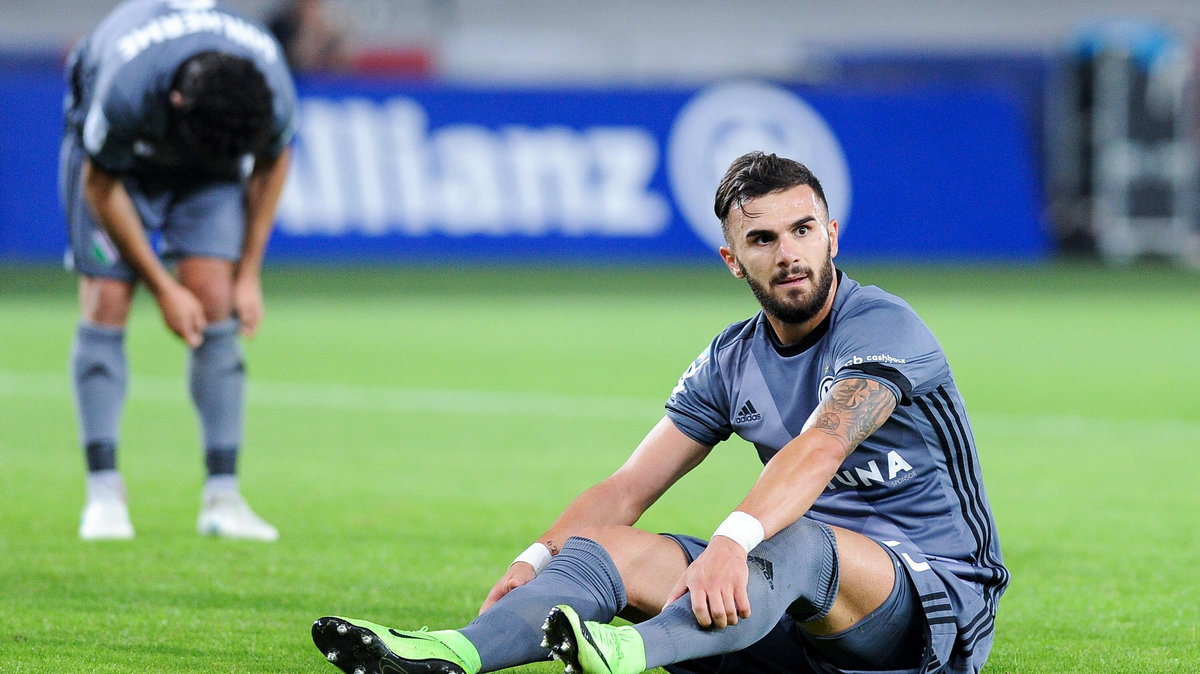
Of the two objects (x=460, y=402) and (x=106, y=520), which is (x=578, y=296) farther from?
(x=106, y=520)

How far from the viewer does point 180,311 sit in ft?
19.0

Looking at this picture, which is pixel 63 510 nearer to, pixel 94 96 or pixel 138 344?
pixel 94 96

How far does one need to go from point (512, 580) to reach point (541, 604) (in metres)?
0.26

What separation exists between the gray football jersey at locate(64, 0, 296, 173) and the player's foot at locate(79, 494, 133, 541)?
1159 mm

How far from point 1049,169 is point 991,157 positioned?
8.08 feet

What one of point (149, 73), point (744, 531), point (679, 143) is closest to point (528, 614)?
point (744, 531)

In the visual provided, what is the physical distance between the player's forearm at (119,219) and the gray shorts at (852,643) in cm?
284

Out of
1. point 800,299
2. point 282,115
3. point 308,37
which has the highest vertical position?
point 308,37

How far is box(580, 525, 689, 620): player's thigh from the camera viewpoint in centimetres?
364

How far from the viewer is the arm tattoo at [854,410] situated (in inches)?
138

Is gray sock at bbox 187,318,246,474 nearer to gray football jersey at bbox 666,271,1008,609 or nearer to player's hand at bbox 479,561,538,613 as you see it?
player's hand at bbox 479,561,538,613

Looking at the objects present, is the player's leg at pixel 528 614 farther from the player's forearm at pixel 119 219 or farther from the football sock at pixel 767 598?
the player's forearm at pixel 119 219

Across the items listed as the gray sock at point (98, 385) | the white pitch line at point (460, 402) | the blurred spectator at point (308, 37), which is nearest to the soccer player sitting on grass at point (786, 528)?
the gray sock at point (98, 385)

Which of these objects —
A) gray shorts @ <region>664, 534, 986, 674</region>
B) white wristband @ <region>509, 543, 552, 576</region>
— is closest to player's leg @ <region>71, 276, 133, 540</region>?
white wristband @ <region>509, 543, 552, 576</region>
